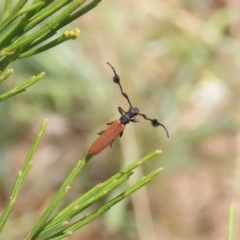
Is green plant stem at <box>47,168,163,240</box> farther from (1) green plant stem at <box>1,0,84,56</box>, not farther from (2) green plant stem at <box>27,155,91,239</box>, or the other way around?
(1) green plant stem at <box>1,0,84,56</box>

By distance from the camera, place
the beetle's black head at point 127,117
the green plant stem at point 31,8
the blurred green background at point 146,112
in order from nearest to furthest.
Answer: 1. the green plant stem at point 31,8
2. the beetle's black head at point 127,117
3. the blurred green background at point 146,112

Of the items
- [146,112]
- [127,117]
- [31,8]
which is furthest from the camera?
[146,112]

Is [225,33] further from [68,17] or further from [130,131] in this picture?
[68,17]

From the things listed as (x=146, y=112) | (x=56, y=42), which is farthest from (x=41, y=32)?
(x=146, y=112)


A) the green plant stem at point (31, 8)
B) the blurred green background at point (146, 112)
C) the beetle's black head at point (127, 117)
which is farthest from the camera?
the blurred green background at point (146, 112)

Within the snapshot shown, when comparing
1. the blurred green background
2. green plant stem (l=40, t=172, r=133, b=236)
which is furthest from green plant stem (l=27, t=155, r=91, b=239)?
the blurred green background

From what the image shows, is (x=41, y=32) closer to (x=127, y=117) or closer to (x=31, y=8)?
(x=31, y=8)

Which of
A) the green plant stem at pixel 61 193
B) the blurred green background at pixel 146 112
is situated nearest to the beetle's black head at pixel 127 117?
the green plant stem at pixel 61 193

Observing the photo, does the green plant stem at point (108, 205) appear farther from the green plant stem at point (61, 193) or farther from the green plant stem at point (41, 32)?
the green plant stem at point (41, 32)

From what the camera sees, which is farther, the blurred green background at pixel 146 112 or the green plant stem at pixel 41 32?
the blurred green background at pixel 146 112
